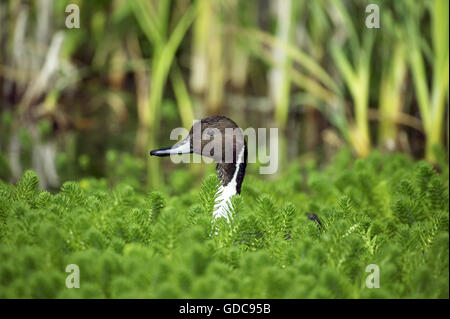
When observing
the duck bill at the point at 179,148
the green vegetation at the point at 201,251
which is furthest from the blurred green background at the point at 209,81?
the green vegetation at the point at 201,251

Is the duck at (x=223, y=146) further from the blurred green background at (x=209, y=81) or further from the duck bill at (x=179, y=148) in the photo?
the blurred green background at (x=209, y=81)

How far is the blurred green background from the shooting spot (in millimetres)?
6328

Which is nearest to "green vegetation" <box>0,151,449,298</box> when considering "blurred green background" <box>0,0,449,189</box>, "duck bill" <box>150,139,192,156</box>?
"duck bill" <box>150,139,192,156</box>

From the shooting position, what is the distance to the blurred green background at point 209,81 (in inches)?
A: 249

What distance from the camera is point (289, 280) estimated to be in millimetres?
2361

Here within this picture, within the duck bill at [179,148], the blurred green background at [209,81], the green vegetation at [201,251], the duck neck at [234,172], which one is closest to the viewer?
the green vegetation at [201,251]

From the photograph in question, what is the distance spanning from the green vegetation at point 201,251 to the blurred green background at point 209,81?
2234mm

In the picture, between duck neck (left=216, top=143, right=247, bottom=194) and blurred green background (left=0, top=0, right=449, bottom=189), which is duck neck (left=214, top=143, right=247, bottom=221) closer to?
duck neck (left=216, top=143, right=247, bottom=194)

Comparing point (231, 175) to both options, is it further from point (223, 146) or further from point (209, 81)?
point (209, 81)

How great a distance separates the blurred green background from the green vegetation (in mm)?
2234

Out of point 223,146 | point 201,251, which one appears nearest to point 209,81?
point 223,146
